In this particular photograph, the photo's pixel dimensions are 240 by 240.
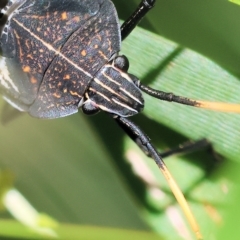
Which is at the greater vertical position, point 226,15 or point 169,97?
point 226,15

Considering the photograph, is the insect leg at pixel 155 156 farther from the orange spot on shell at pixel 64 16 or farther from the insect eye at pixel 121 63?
the orange spot on shell at pixel 64 16

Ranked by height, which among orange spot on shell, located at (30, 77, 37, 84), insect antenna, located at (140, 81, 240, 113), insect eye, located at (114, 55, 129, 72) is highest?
insect antenna, located at (140, 81, 240, 113)

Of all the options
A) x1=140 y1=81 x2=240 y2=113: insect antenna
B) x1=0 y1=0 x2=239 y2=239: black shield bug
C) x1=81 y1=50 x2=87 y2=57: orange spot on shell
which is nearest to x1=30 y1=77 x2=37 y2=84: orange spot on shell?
x1=0 y1=0 x2=239 y2=239: black shield bug

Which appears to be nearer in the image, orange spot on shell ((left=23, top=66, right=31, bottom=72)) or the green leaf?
the green leaf

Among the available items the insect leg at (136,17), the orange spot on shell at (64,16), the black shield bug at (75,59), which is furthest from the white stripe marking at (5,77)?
the insect leg at (136,17)

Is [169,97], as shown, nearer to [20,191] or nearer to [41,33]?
[41,33]

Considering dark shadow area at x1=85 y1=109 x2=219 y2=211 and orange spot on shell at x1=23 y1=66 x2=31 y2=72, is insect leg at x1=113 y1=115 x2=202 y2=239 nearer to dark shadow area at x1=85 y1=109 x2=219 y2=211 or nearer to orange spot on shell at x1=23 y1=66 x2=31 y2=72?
dark shadow area at x1=85 y1=109 x2=219 y2=211

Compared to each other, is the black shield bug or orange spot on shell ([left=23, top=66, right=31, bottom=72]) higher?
the black shield bug

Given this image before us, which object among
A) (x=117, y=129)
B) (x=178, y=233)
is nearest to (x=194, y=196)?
(x=178, y=233)
